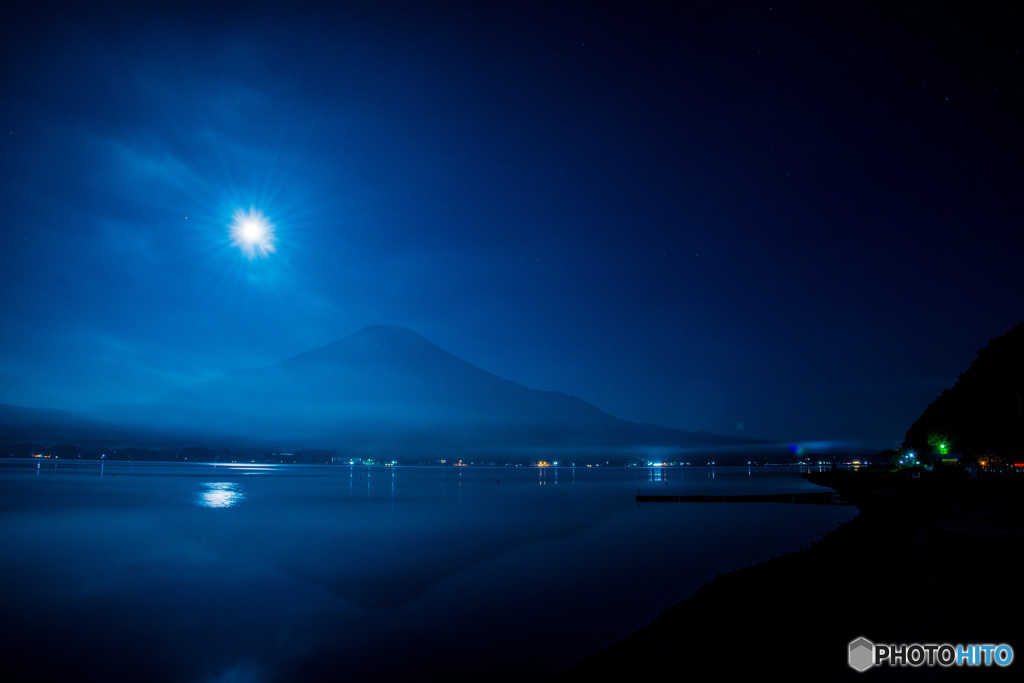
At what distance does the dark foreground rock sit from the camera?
8.61 meters

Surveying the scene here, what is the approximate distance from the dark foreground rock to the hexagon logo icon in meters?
0.20

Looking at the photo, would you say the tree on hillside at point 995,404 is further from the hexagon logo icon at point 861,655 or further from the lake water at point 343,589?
the hexagon logo icon at point 861,655

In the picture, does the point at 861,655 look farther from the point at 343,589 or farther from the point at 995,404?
the point at 995,404

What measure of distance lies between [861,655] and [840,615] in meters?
4.14

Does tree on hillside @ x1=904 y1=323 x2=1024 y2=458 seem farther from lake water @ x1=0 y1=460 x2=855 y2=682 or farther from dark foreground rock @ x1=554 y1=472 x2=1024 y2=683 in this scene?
dark foreground rock @ x1=554 y1=472 x2=1024 y2=683

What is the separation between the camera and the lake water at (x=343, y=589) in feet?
47.6

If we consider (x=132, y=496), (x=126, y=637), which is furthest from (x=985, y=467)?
(x=132, y=496)

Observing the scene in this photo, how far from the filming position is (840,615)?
12.4m

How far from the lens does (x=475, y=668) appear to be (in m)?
13.8

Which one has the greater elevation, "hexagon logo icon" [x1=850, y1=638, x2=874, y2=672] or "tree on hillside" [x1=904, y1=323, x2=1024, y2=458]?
"tree on hillside" [x1=904, y1=323, x2=1024, y2=458]

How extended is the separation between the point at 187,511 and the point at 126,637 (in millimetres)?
41444

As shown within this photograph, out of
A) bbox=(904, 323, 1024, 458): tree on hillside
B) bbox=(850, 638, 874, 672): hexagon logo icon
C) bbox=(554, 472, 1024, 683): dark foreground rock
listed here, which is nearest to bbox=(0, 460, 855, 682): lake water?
bbox=(554, 472, 1024, 683): dark foreground rock

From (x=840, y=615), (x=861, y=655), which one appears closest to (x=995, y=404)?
(x=840, y=615)

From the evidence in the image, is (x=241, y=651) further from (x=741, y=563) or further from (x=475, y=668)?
(x=741, y=563)
